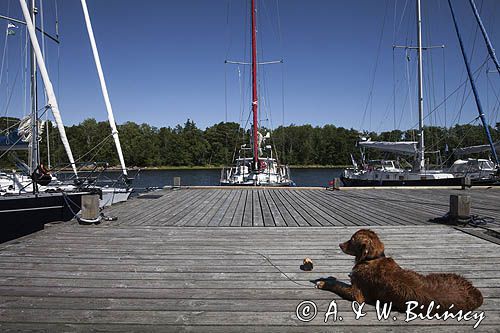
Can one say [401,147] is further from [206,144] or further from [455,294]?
[206,144]

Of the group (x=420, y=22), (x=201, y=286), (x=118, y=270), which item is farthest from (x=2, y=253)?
(x=420, y=22)

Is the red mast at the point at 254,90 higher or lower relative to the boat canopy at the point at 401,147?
higher

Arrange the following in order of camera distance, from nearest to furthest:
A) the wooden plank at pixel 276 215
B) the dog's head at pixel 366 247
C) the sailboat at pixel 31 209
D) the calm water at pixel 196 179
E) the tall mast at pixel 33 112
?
the dog's head at pixel 366 247 < the wooden plank at pixel 276 215 < the sailboat at pixel 31 209 < the tall mast at pixel 33 112 < the calm water at pixel 196 179

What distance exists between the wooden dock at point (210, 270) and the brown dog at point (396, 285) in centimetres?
12

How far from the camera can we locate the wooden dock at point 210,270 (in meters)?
2.79

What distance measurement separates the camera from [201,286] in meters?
3.55

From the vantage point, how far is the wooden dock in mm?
2785

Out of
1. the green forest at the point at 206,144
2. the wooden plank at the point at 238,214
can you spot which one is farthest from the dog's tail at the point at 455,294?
the green forest at the point at 206,144

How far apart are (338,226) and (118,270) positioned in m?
4.14

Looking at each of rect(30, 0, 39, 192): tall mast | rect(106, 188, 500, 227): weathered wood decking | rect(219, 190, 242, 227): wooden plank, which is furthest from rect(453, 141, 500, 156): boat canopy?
rect(30, 0, 39, 192): tall mast

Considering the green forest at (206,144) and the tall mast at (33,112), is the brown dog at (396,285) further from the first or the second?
the green forest at (206,144)

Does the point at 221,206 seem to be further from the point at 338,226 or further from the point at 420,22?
the point at 420,22

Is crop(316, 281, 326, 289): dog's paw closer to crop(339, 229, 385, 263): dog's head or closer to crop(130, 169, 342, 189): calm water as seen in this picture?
crop(339, 229, 385, 263): dog's head

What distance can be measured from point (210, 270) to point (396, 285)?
2061mm
